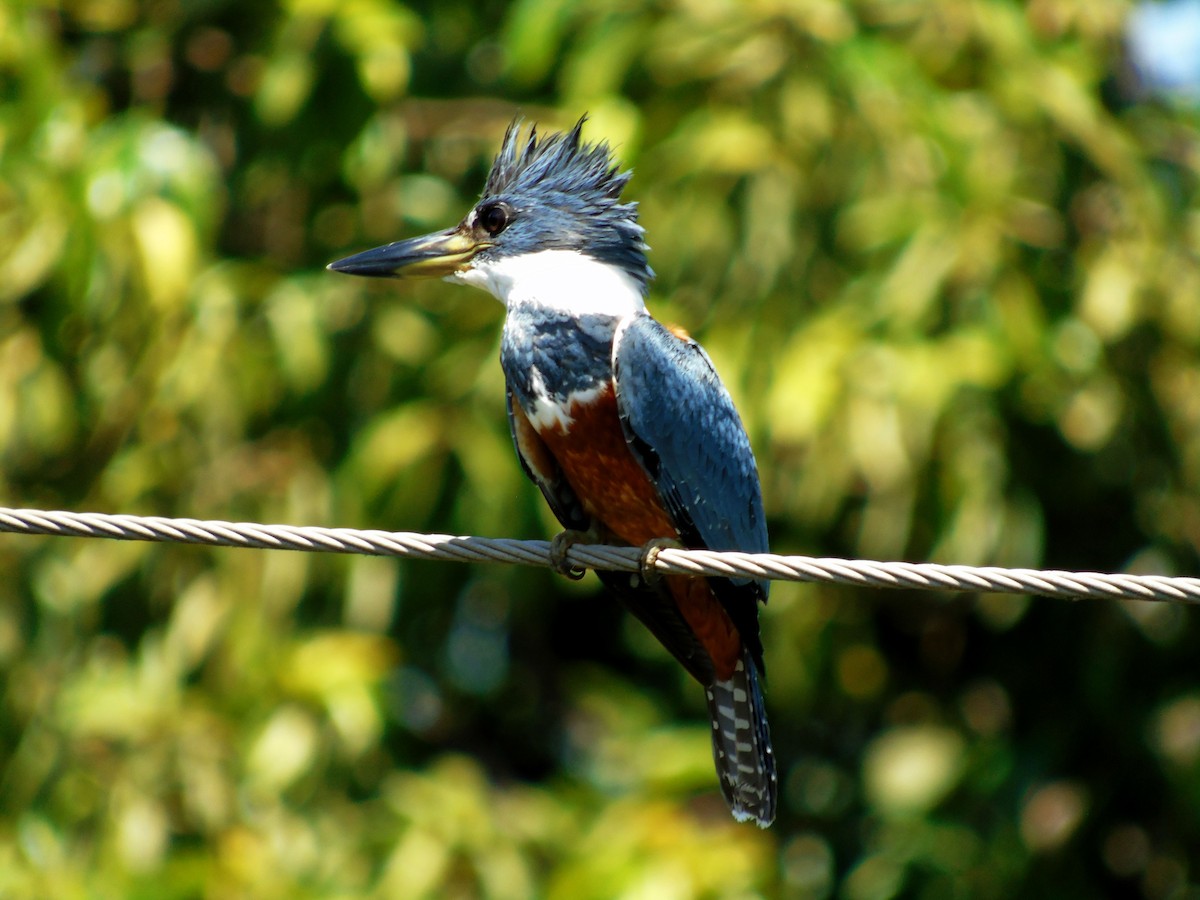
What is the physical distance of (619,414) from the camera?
3.11 m

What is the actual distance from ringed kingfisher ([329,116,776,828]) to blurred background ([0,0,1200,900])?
39 cm

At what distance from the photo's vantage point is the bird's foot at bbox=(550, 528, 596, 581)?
299 cm

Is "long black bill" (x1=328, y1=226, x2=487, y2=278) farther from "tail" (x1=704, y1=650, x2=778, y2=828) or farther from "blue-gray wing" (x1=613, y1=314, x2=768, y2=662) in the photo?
"tail" (x1=704, y1=650, x2=778, y2=828)

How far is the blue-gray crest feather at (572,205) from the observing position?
3488mm

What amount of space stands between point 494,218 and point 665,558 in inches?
53.0

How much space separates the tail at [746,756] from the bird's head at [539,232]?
0.95 m

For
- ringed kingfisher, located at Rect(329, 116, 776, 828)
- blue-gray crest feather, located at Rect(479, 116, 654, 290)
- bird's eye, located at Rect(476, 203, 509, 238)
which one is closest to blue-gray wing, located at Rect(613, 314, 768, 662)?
ringed kingfisher, located at Rect(329, 116, 776, 828)

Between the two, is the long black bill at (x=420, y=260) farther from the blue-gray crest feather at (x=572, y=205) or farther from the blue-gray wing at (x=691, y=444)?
the blue-gray wing at (x=691, y=444)

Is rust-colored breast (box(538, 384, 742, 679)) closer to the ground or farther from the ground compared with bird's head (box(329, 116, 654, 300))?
closer to the ground

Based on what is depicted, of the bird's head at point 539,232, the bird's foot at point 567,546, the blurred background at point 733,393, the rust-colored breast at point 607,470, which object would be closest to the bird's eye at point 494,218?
the bird's head at point 539,232

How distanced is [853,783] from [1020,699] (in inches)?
23.1

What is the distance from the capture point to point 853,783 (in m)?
4.81

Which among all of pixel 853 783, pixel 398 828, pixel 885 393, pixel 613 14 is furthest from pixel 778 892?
pixel 613 14

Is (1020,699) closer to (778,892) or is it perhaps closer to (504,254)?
(778,892)
